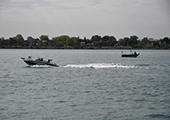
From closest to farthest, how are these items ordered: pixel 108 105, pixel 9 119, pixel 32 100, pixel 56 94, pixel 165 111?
pixel 9 119
pixel 165 111
pixel 108 105
pixel 32 100
pixel 56 94

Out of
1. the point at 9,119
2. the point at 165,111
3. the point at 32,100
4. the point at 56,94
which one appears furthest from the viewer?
the point at 56,94

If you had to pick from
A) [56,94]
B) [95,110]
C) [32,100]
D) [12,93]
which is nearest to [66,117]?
[95,110]

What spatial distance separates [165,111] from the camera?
21344 mm

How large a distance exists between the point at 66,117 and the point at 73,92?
29.5 feet

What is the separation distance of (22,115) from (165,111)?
1145 cm

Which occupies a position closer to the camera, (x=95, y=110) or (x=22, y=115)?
(x=22, y=115)

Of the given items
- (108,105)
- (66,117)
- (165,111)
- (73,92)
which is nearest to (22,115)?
(66,117)

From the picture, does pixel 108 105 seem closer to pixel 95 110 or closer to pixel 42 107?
pixel 95 110

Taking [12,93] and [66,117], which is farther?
[12,93]

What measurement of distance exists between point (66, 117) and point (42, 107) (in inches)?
129

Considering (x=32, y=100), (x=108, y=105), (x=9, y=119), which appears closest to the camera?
(x=9, y=119)

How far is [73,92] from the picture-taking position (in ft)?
93.9

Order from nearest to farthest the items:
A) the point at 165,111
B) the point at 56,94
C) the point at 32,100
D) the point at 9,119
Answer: the point at 9,119 → the point at 165,111 → the point at 32,100 → the point at 56,94

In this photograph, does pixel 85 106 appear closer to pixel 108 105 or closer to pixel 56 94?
pixel 108 105
